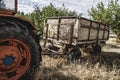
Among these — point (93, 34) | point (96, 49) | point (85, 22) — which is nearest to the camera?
point (85, 22)

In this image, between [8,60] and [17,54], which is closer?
[8,60]

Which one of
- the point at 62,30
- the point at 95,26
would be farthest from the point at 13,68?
the point at 95,26

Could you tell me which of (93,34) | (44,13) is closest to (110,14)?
(44,13)

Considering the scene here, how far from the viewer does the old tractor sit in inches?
165

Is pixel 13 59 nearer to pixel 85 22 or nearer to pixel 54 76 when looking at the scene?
pixel 54 76

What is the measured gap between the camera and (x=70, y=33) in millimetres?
8992

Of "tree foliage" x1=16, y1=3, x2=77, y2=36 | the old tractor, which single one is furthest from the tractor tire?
"tree foliage" x1=16, y1=3, x2=77, y2=36

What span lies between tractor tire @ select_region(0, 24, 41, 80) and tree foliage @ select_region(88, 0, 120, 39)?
51.4ft

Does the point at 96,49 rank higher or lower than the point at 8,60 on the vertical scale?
lower

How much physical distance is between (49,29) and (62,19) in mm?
1049

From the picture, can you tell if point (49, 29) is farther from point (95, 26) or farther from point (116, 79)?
point (116, 79)

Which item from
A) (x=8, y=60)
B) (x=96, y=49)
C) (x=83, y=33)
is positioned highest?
(x=83, y=33)

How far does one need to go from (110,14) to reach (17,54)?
16547 mm

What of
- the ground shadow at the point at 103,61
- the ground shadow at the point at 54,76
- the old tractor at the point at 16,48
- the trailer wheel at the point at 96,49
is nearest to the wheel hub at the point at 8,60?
the old tractor at the point at 16,48
